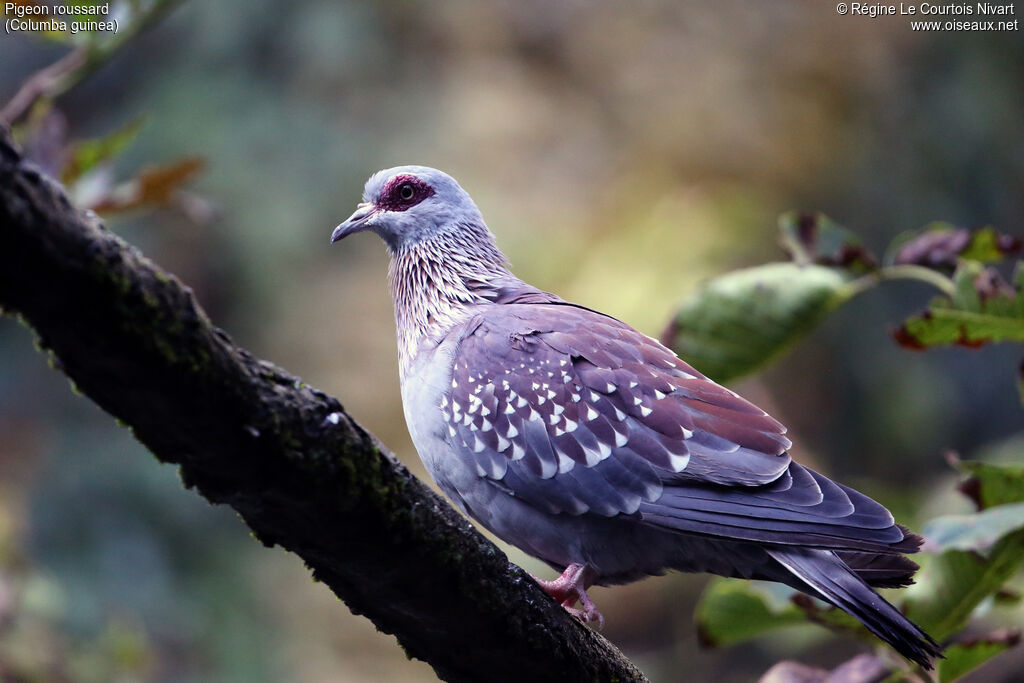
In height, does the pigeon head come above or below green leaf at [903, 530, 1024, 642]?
above

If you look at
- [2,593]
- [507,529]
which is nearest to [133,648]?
[2,593]

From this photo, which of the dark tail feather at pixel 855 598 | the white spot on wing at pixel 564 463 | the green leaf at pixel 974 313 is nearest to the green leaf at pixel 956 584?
the dark tail feather at pixel 855 598

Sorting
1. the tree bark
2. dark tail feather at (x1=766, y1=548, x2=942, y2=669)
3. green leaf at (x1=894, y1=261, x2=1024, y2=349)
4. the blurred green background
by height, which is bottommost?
the tree bark

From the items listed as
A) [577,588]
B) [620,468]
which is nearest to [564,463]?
[620,468]

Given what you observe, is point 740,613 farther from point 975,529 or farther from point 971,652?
point 975,529

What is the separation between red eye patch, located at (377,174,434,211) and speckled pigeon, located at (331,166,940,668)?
0.77 meters

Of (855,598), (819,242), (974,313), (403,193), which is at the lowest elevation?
(855,598)

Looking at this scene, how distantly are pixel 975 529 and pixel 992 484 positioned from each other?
337 millimetres

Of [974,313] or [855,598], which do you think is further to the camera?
[974,313]

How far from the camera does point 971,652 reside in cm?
262

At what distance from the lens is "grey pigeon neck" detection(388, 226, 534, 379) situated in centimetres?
337

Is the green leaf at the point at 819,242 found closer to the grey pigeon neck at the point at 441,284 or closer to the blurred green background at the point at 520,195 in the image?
the grey pigeon neck at the point at 441,284

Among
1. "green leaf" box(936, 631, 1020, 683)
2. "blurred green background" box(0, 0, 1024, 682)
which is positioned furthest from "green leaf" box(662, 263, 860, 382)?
"blurred green background" box(0, 0, 1024, 682)

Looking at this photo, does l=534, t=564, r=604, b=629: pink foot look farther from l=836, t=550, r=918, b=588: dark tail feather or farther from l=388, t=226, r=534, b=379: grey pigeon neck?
l=388, t=226, r=534, b=379: grey pigeon neck
